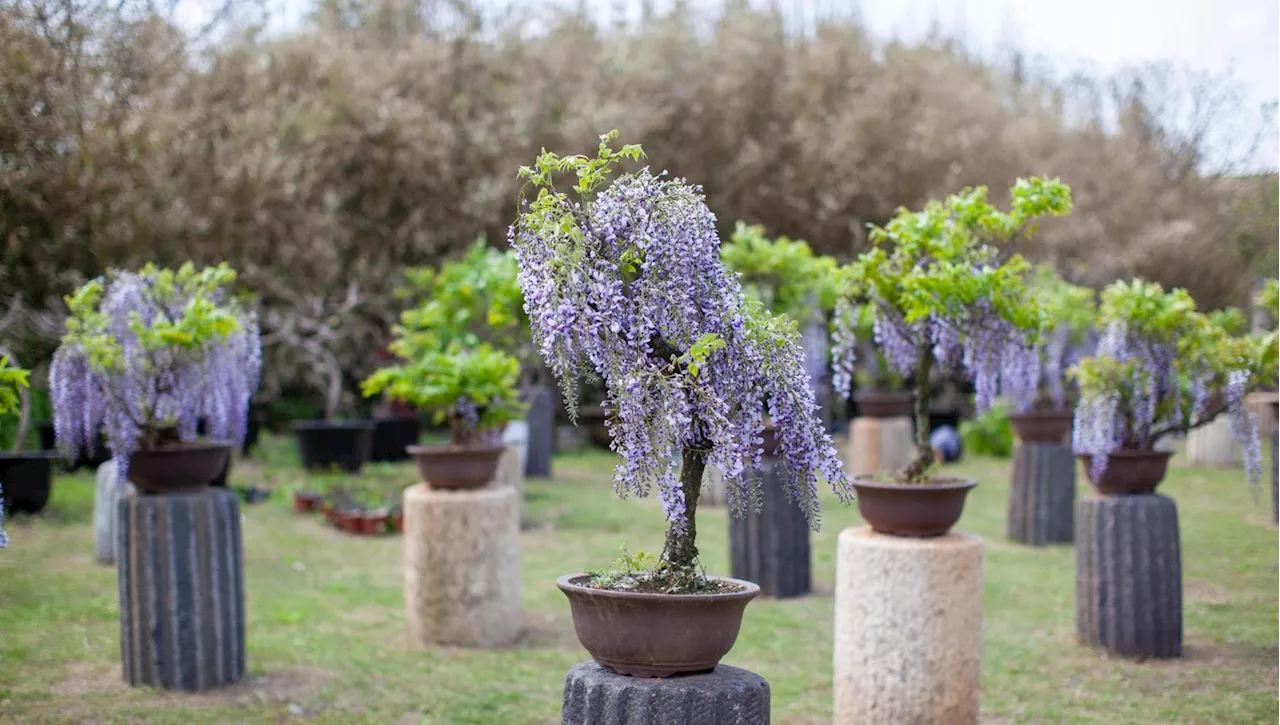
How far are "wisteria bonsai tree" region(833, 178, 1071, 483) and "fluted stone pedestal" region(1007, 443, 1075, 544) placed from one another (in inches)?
162

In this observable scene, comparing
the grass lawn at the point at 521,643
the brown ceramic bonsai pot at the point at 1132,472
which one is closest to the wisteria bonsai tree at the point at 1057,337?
the grass lawn at the point at 521,643

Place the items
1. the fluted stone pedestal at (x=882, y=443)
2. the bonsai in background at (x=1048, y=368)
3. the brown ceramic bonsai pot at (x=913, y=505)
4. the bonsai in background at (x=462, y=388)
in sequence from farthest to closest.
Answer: the fluted stone pedestal at (x=882, y=443)
the bonsai in background at (x=1048, y=368)
the bonsai in background at (x=462, y=388)
the brown ceramic bonsai pot at (x=913, y=505)

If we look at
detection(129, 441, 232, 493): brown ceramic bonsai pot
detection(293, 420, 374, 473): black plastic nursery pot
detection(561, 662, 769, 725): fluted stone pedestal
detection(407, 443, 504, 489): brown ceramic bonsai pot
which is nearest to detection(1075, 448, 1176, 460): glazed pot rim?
detection(407, 443, 504, 489): brown ceramic bonsai pot

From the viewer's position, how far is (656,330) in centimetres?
284

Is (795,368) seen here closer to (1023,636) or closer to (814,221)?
(1023,636)

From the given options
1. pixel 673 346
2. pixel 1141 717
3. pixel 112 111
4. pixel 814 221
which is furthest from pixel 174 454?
pixel 814 221

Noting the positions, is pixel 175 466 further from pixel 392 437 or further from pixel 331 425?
pixel 392 437

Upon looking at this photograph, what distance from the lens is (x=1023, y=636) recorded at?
19.7ft

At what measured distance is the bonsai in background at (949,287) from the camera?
4691mm

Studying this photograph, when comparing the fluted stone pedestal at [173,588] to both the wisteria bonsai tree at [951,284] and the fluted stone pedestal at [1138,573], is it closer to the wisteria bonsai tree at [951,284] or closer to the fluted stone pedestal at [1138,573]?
the wisteria bonsai tree at [951,284]

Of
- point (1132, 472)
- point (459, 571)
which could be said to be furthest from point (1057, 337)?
point (459, 571)

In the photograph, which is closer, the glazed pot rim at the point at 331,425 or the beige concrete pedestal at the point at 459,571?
the beige concrete pedestal at the point at 459,571

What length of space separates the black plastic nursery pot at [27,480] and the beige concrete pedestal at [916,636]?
6909mm

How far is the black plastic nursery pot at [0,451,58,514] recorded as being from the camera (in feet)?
28.4
